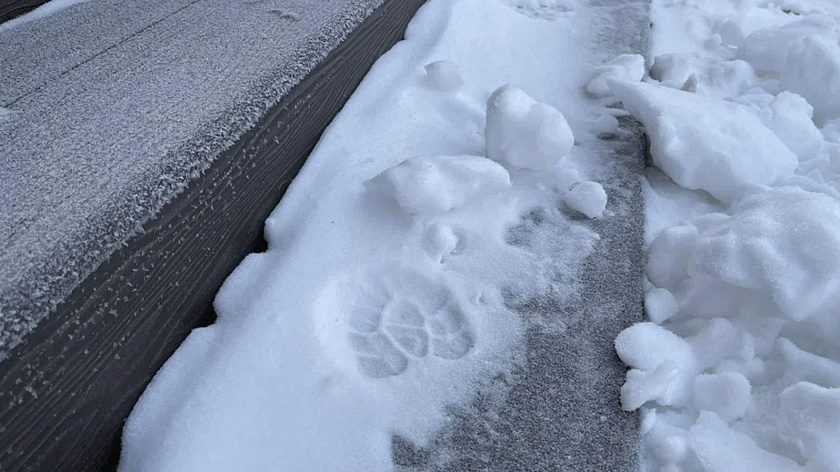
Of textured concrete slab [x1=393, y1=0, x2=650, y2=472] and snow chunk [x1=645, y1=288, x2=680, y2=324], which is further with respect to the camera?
snow chunk [x1=645, y1=288, x2=680, y2=324]

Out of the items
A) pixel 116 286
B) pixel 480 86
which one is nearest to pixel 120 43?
pixel 116 286

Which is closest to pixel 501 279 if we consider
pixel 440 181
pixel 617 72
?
pixel 440 181

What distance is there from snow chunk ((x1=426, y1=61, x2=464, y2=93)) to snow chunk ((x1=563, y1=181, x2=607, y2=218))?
563 millimetres

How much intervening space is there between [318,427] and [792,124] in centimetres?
152

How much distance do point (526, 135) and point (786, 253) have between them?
23.7 inches

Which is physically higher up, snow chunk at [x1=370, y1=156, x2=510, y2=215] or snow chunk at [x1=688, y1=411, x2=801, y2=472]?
snow chunk at [x1=370, y1=156, x2=510, y2=215]

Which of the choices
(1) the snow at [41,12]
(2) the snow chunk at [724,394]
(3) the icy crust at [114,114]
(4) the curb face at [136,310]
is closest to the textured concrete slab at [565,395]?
(2) the snow chunk at [724,394]

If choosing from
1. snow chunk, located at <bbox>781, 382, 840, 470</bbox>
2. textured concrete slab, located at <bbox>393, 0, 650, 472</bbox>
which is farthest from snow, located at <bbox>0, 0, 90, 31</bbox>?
snow chunk, located at <bbox>781, 382, 840, 470</bbox>

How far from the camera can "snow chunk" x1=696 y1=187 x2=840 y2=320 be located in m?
1.22

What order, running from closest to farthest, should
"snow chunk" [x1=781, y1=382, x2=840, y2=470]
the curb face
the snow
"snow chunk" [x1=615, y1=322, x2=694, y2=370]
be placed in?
the curb face, "snow chunk" [x1=781, y1=382, x2=840, y2=470], "snow chunk" [x1=615, y1=322, x2=694, y2=370], the snow

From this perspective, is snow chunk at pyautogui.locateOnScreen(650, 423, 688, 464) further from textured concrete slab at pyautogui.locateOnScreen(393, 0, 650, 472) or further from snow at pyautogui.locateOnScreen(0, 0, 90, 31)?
snow at pyautogui.locateOnScreen(0, 0, 90, 31)

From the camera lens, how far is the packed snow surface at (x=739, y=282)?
1086mm

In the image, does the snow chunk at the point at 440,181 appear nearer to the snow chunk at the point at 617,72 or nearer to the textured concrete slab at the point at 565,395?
the textured concrete slab at the point at 565,395

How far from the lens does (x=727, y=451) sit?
3.49 ft
